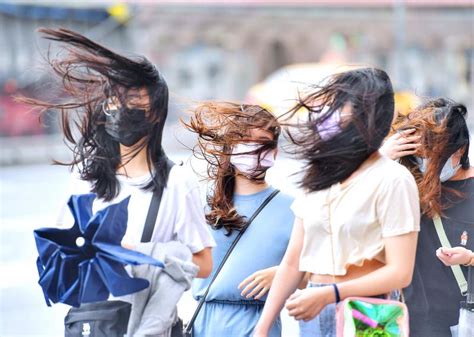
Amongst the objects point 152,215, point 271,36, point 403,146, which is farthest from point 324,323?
point 271,36

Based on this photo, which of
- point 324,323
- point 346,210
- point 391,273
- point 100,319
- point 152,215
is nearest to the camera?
point 391,273

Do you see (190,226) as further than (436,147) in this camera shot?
No

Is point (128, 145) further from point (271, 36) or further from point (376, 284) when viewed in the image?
point (271, 36)

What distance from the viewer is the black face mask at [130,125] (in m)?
4.61

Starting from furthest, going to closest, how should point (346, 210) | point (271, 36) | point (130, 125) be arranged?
point (271, 36)
point (130, 125)
point (346, 210)

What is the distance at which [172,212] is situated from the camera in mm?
4488

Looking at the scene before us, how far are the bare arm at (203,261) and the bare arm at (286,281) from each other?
0.42 m

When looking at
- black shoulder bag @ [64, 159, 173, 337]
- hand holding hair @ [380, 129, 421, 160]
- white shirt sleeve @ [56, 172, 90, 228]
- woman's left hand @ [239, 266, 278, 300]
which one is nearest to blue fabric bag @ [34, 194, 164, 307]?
black shoulder bag @ [64, 159, 173, 337]

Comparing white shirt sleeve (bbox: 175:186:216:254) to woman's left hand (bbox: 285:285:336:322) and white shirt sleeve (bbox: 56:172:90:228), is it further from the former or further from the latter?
woman's left hand (bbox: 285:285:336:322)

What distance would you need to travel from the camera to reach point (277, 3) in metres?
51.6

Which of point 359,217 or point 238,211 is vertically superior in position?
point 359,217

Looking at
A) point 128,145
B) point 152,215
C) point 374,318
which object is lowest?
point 374,318

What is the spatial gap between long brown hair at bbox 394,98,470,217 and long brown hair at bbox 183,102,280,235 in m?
0.64

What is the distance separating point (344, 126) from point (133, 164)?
39.5 inches
